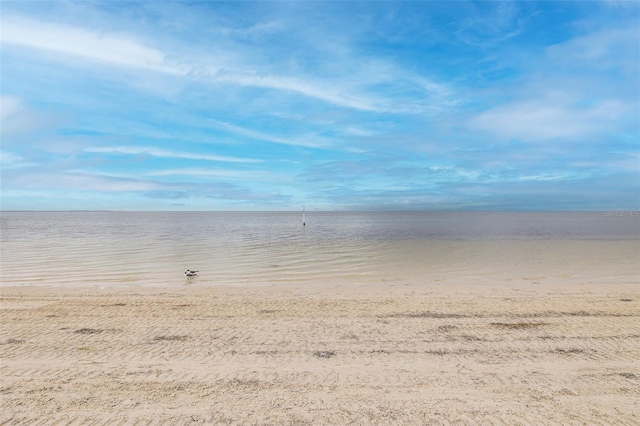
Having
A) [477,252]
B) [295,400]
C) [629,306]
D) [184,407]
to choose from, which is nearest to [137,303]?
[184,407]

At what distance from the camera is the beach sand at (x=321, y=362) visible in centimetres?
632

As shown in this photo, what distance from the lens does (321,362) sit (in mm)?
8211

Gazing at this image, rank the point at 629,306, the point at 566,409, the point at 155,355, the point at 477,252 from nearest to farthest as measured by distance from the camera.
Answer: the point at 566,409
the point at 155,355
the point at 629,306
the point at 477,252

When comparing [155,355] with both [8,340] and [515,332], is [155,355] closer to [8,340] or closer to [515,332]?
[8,340]

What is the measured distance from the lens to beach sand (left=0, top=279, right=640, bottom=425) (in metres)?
6.32

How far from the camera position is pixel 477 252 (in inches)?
1222

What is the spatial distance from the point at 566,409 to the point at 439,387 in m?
1.96

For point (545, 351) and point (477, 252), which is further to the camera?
point (477, 252)

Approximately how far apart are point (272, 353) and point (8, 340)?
257 inches

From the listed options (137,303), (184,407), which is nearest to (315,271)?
(137,303)

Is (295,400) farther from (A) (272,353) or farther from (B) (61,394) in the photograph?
(B) (61,394)

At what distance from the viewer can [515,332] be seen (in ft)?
33.5

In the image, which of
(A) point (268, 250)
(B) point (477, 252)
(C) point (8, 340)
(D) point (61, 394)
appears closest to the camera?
(D) point (61, 394)

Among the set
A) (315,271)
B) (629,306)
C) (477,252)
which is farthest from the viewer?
(477,252)
